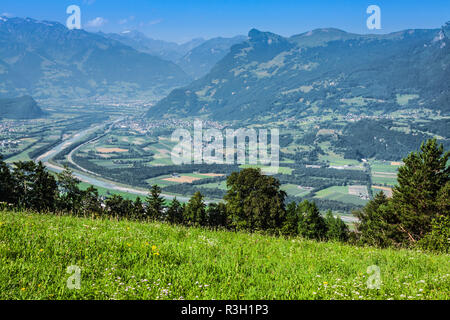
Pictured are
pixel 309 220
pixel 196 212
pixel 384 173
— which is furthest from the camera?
pixel 384 173

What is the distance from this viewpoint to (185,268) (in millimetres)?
6051

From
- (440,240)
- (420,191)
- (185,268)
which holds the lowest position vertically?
(440,240)

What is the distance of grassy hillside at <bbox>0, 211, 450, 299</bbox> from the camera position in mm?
5047

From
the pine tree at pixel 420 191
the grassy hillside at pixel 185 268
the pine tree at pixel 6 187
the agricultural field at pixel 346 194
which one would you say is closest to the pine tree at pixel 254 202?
the pine tree at pixel 420 191

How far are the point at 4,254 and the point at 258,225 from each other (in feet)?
97.7

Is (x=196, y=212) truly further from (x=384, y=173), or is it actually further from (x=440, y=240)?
(x=384, y=173)

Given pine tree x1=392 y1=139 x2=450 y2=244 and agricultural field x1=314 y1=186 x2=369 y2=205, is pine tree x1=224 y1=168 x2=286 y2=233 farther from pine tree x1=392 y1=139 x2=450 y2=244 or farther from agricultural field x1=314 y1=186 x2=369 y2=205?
agricultural field x1=314 y1=186 x2=369 y2=205

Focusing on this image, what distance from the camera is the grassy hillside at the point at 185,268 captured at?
16.6 feet

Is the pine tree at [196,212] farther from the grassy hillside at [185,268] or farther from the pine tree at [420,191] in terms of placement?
the grassy hillside at [185,268]

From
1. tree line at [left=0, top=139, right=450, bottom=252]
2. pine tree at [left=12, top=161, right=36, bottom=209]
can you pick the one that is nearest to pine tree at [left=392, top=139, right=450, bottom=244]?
tree line at [left=0, top=139, right=450, bottom=252]

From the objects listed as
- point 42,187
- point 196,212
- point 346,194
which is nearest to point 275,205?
point 196,212

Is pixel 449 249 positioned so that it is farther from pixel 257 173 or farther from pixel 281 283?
pixel 257 173

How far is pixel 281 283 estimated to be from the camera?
220 inches

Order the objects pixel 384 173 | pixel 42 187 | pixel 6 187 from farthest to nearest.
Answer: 1. pixel 384 173
2. pixel 42 187
3. pixel 6 187
